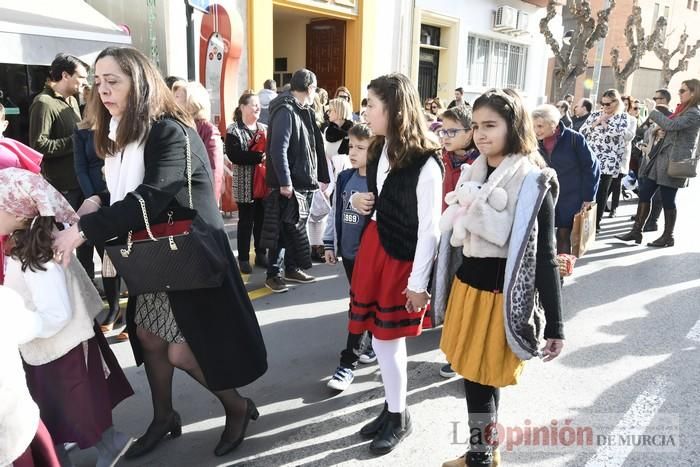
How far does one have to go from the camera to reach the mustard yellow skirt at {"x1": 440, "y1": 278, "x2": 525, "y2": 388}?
7.18 feet

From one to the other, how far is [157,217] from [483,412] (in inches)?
65.5

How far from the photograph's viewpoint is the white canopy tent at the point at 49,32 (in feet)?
19.0

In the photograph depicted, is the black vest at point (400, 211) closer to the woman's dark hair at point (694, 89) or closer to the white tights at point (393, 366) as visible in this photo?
the white tights at point (393, 366)

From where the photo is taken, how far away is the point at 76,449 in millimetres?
2707

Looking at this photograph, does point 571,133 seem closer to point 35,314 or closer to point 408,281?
point 408,281

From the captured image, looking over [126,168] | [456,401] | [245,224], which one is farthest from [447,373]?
[245,224]

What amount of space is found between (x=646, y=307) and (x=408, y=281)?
3405 millimetres

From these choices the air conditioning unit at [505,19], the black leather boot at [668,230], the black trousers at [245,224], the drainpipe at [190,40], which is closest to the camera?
the black trousers at [245,224]

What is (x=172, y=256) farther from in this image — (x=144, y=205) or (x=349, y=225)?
(x=349, y=225)

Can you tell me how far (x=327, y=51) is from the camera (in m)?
13.0

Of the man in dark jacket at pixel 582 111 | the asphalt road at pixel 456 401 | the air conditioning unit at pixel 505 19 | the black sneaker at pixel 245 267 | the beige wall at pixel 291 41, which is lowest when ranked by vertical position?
the asphalt road at pixel 456 401

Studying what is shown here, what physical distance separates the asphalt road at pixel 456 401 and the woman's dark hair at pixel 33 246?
118 centimetres

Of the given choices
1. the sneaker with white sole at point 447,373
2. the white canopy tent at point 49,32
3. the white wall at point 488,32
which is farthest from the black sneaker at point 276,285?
the white wall at point 488,32

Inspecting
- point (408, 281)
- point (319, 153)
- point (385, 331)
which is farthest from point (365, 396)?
point (319, 153)
